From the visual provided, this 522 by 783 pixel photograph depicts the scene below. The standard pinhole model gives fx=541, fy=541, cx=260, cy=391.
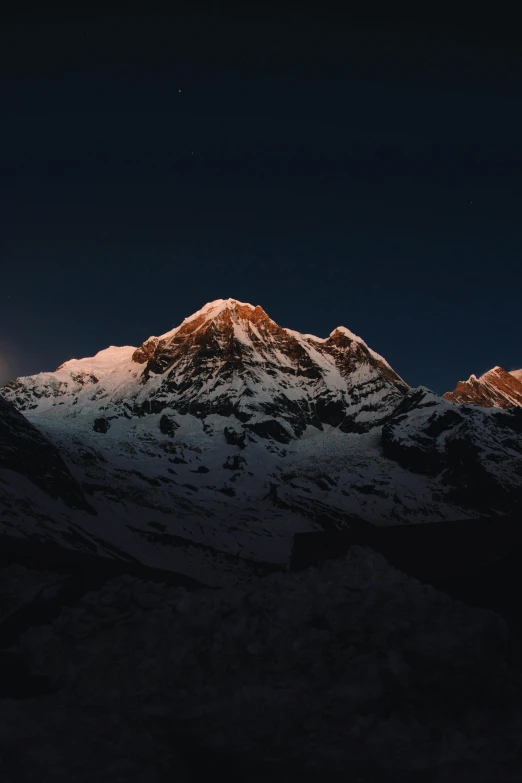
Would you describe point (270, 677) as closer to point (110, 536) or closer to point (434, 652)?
point (434, 652)

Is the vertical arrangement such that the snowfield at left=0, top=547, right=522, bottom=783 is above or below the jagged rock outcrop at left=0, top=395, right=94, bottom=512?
below

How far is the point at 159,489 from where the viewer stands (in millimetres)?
190125

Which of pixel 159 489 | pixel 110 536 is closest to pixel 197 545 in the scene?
pixel 110 536

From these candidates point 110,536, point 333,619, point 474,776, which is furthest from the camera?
point 110,536

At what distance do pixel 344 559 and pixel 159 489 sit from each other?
186 metres

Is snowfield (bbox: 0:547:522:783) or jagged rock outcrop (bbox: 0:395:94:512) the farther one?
jagged rock outcrop (bbox: 0:395:94:512)

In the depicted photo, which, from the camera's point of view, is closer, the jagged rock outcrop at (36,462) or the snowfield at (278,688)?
the snowfield at (278,688)

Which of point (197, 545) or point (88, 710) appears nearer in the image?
point (88, 710)

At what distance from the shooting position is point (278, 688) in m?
8.12

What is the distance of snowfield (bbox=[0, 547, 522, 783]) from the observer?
6.88 metres

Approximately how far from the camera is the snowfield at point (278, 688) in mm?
6883

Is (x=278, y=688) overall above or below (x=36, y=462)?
below

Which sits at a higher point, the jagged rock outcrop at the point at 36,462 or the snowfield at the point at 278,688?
the jagged rock outcrop at the point at 36,462

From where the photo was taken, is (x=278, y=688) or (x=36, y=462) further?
(x=36, y=462)
